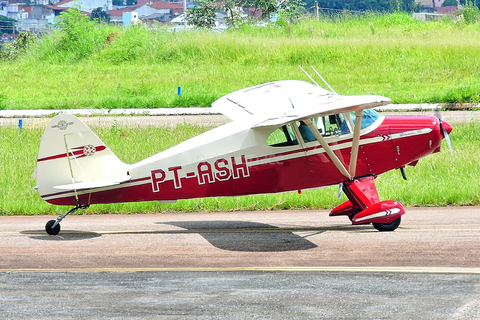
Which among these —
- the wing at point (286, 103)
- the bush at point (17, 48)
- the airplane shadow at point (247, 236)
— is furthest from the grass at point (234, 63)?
the airplane shadow at point (247, 236)

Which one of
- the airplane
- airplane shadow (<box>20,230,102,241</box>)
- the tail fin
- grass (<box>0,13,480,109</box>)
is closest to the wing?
the airplane

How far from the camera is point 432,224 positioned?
11.9 meters

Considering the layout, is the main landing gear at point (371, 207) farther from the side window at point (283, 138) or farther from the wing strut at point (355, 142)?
the side window at point (283, 138)

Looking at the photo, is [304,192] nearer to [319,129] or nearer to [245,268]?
[319,129]

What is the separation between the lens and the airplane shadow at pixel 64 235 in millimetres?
11779

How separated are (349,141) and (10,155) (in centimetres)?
1064

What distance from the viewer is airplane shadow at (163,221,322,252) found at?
35.5ft

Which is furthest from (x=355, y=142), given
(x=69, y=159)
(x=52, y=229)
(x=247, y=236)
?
(x=52, y=229)

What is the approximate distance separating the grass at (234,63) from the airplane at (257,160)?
15298 millimetres

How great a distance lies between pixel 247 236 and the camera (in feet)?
38.0

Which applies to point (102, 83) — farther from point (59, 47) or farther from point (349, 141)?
point (349, 141)

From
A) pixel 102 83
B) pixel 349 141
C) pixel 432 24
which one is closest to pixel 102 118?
pixel 102 83

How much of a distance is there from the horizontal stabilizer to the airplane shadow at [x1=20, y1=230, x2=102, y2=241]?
1309mm

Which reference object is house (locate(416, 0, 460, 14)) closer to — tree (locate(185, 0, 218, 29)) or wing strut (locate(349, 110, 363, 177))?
tree (locate(185, 0, 218, 29))
